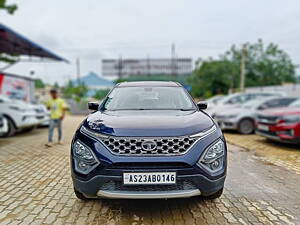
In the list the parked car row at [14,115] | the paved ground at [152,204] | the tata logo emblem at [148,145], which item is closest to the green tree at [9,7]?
the parked car row at [14,115]

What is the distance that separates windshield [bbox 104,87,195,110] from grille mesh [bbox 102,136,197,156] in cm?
108

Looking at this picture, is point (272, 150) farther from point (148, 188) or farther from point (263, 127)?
point (148, 188)

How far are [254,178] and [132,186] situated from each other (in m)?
2.69

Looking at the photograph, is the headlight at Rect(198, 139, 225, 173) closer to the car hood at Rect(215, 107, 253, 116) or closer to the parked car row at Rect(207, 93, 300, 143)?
the parked car row at Rect(207, 93, 300, 143)

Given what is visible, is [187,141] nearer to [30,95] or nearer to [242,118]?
[242,118]

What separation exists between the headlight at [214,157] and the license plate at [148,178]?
0.38 metres

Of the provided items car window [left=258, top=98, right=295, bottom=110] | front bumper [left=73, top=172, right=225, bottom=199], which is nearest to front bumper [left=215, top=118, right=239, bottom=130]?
car window [left=258, top=98, right=295, bottom=110]

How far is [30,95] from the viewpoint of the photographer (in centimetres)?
1491

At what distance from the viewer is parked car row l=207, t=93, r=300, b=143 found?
268 inches

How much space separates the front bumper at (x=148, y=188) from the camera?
9.22 ft

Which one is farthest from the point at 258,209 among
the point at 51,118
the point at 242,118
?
the point at 242,118

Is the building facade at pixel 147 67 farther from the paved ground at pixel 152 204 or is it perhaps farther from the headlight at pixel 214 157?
the headlight at pixel 214 157

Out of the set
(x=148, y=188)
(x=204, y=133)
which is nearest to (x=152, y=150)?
(x=148, y=188)

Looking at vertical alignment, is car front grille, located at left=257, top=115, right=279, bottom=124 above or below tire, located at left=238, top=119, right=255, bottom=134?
above
